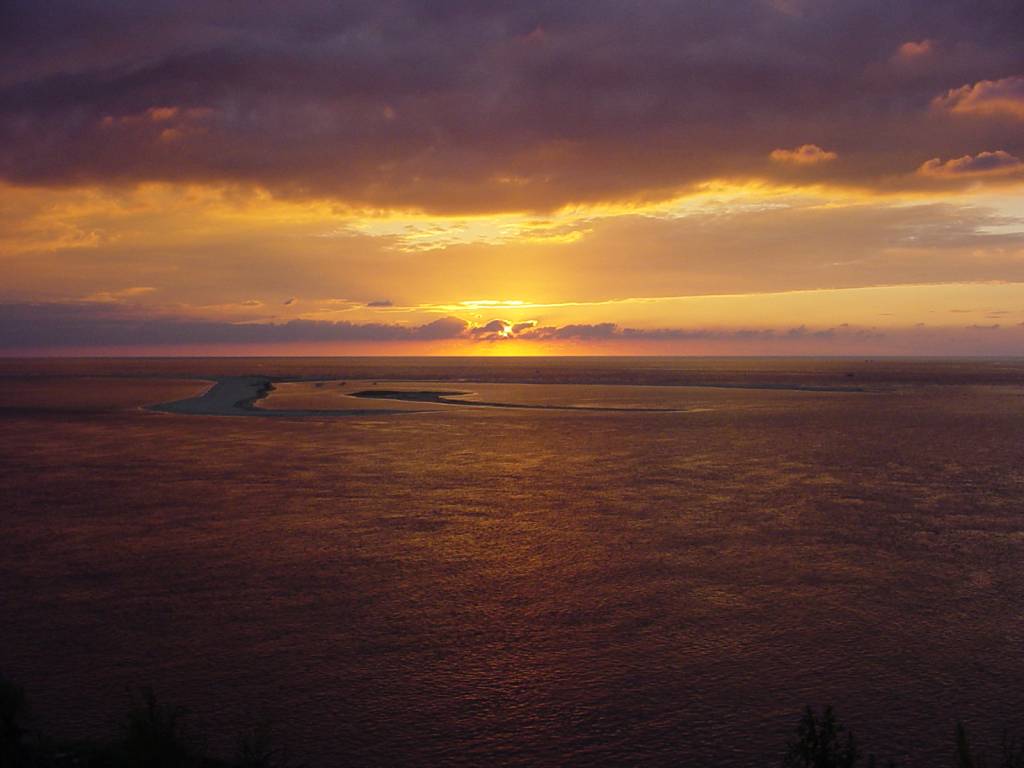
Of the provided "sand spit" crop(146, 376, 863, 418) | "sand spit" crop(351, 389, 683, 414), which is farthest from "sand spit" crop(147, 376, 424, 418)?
"sand spit" crop(351, 389, 683, 414)

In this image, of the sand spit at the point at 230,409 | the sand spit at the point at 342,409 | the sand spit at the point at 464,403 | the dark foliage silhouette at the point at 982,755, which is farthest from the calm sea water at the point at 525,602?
the sand spit at the point at 464,403

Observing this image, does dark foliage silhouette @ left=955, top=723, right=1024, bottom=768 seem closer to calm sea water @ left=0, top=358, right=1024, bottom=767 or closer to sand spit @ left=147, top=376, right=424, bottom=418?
calm sea water @ left=0, top=358, right=1024, bottom=767

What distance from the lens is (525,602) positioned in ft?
44.0

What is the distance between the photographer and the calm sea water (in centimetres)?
936

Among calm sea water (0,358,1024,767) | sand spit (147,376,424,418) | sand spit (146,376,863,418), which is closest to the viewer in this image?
calm sea water (0,358,1024,767)

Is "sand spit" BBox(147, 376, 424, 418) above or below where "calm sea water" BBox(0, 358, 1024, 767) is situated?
above

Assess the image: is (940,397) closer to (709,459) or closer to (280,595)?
(709,459)

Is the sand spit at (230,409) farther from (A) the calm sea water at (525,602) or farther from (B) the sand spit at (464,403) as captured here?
(A) the calm sea water at (525,602)

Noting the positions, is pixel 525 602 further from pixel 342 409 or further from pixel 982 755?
pixel 342 409

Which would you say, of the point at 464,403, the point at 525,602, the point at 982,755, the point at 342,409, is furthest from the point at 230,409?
the point at 982,755

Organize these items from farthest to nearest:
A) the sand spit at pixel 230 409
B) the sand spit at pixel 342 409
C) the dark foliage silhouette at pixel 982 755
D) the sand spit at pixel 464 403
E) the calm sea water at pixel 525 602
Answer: the sand spit at pixel 464 403 < the sand spit at pixel 342 409 < the sand spit at pixel 230 409 < the calm sea water at pixel 525 602 < the dark foliage silhouette at pixel 982 755

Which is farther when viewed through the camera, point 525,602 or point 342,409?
point 342,409

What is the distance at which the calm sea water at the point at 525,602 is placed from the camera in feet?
30.7

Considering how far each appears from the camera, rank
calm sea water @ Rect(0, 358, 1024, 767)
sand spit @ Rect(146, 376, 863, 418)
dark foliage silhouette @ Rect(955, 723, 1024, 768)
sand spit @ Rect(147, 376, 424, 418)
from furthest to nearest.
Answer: sand spit @ Rect(146, 376, 863, 418), sand spit @ Rect(147, 376, 424, 418), calm sea water @ Rect(0, 358, 1024, 767), dark foliage silhouette @ Rect(955, 723, 1024, 768)
